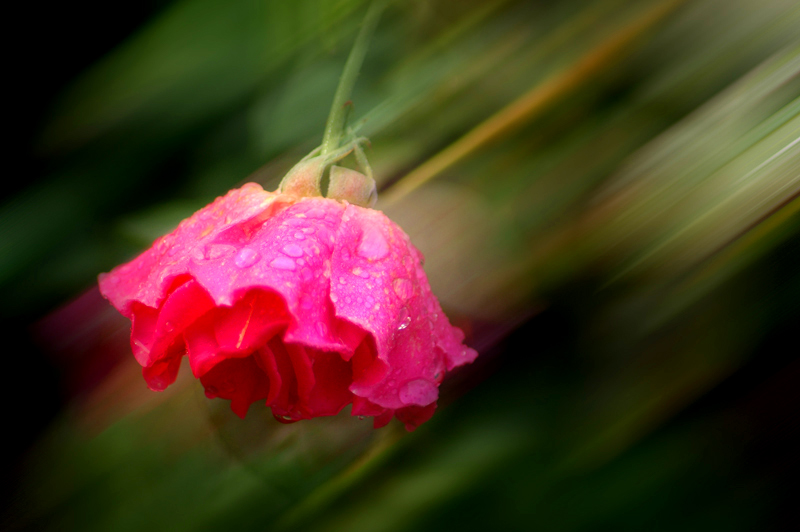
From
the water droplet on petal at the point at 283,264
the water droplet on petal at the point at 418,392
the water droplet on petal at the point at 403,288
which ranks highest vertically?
the water droplet on petal at the point at 283,264

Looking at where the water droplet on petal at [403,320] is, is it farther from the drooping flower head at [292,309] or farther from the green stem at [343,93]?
the green stem at [343,93]

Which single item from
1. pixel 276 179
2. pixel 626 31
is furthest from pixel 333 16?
pixel 626 31

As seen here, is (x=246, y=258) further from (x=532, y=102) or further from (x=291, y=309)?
(x=532, y=102)

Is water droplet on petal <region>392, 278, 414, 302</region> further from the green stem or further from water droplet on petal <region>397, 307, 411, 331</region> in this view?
the green stem

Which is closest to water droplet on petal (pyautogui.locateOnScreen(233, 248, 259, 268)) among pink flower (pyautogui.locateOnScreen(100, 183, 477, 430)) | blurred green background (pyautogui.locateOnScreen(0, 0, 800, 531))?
pink flower (pyautogui.locateOnScreen(100, 183, 477, 430))

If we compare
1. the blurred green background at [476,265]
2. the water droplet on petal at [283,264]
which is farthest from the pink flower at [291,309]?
the blurred green background at [476,265]

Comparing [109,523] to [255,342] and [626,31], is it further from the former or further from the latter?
[626,31]

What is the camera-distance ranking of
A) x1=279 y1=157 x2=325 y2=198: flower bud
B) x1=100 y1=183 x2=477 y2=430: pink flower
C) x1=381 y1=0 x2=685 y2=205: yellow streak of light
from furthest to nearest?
x1=381 y1=0 x2=685 y2=205: yellow streak of light → x1=279 y1=157 x2=325 y2=198: flower bud → x1=100 y1=183 x2=477 y2=430: pink flower

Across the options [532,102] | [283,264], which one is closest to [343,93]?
[283,264]
